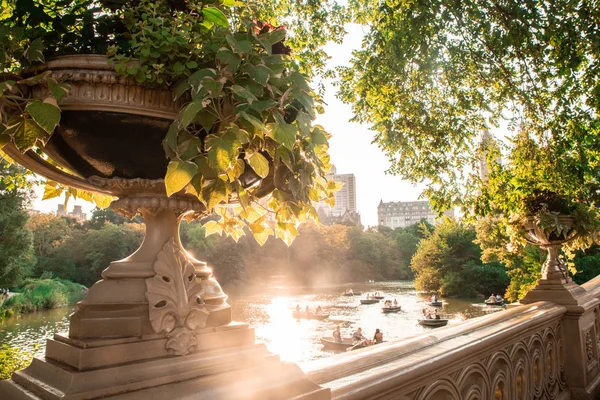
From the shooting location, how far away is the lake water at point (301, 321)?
19.9 metres

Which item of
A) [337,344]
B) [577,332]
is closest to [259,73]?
[577,332]

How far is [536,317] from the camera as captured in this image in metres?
2.61

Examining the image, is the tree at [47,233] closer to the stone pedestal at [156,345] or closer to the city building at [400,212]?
the stone pedestal at [156,345]

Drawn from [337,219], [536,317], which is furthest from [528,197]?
[337,219]

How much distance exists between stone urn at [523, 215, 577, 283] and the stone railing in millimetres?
440

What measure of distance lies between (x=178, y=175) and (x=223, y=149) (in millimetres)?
108

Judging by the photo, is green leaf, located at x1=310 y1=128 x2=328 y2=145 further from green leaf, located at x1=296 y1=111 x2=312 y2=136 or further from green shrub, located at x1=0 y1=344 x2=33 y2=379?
green shrub, located at x1=0 y1=344 x2=33 y2=379

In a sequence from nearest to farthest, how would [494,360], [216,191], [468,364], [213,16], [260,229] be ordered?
[216,191] → [213,16] → [260,229] → [468,364] → [494,360]

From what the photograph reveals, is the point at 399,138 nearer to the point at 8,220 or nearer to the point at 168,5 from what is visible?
the point at 168,5

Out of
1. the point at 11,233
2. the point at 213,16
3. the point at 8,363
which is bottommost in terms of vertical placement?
the point at 8,363

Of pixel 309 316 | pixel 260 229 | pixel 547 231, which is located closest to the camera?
pixel 260 229

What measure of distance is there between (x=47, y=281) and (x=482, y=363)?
35.0 metres

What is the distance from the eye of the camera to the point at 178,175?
32.3 inches

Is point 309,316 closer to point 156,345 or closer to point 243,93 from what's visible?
point 156,345
